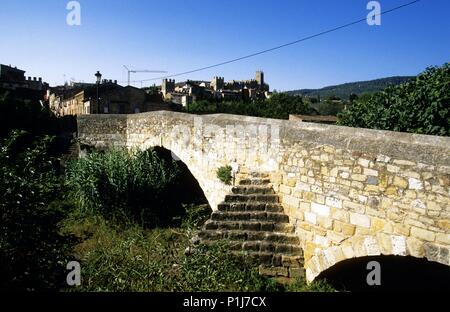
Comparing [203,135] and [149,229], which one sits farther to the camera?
[149,229]

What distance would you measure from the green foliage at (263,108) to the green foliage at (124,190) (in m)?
26.4

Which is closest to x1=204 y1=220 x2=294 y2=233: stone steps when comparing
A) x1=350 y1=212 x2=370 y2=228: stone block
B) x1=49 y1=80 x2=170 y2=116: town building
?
x1=350 y1=212 x2=370 y2=228: stone block

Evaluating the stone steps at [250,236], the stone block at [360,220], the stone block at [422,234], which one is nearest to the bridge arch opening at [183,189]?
the stone steps at [250,236]

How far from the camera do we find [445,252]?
13.8 feet

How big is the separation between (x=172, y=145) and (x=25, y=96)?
30294 mm

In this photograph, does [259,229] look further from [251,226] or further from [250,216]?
[250,216]

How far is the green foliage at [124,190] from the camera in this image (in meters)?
10.2

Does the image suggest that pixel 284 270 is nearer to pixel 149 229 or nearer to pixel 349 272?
pixel 349 272

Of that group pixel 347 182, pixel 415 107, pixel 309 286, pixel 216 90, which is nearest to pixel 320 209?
pixel 347 182

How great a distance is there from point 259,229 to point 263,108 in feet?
120

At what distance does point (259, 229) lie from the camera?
6520mm
